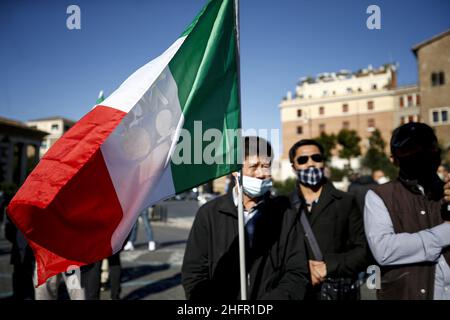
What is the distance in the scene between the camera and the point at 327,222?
9.68 feet

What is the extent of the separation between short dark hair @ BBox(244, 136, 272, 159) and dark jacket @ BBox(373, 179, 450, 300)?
772 millimetres

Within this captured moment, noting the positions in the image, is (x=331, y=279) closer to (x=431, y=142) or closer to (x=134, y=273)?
(x=431, y=142)

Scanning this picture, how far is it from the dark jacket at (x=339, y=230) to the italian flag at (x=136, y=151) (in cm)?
106

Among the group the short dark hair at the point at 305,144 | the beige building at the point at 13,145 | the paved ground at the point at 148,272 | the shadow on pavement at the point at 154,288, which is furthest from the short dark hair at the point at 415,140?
the beige building at the point at 13,145

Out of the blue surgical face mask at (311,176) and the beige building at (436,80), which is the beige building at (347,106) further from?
the blue surgical face mask at (311,176)

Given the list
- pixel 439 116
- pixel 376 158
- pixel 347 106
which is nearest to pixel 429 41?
pixel 439 116

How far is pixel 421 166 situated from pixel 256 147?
1.04 metres

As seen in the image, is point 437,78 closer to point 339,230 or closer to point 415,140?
point 339,230

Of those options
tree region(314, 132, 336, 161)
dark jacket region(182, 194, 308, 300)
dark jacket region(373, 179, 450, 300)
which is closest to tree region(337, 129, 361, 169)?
tree region(314, 132, 336, 161)

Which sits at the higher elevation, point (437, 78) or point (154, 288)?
point (437, 78)

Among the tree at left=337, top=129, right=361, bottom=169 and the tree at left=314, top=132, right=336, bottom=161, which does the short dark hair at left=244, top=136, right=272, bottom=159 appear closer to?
the tree at left=337, top=129, right=361, bottom=169
